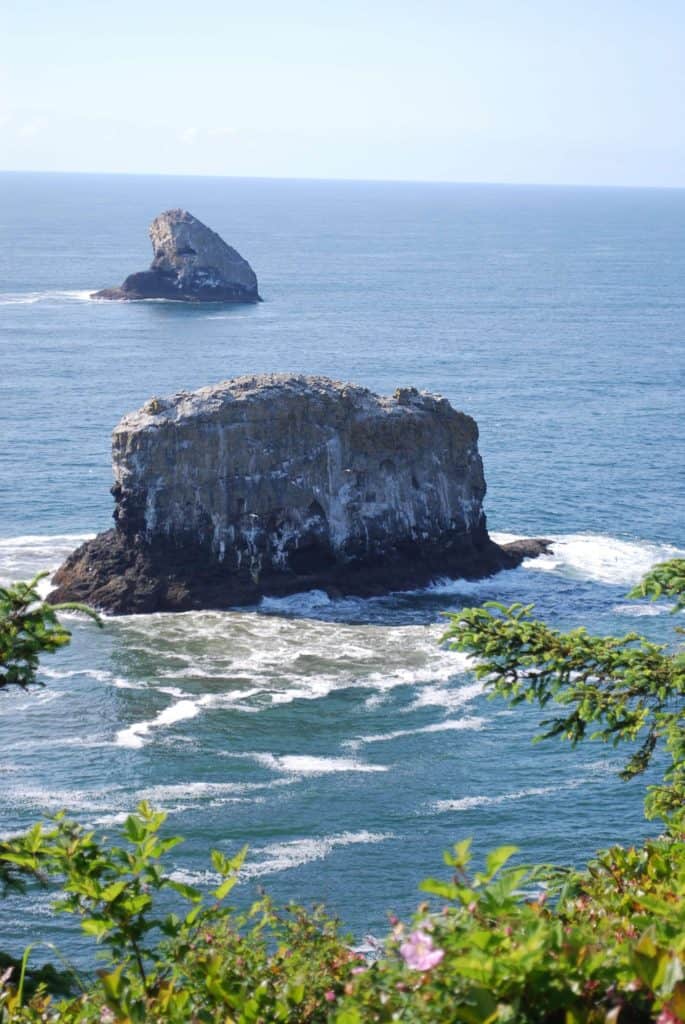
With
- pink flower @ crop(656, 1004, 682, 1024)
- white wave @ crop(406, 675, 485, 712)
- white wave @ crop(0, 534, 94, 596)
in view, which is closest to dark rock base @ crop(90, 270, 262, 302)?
white wave @ crop(0, 534, 94, 596)

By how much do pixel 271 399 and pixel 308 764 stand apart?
71.9 feet

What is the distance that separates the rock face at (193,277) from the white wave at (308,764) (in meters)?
122

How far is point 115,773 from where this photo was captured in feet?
145

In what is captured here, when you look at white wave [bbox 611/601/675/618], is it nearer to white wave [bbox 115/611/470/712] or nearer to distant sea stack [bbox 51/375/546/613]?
distant sea stack [bbox 51/375/546/613]

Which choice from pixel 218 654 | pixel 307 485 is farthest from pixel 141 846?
pixel 307 485

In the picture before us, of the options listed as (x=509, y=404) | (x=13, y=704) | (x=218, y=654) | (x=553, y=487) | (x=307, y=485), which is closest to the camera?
(x=13, y=704)

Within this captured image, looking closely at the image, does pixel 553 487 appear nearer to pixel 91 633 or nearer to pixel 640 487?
pixel 640 487

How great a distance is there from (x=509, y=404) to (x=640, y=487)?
23228 mm

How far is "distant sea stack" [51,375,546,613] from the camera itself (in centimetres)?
6134

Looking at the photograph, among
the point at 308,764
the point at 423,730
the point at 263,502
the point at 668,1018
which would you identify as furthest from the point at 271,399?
the point at 668,1018

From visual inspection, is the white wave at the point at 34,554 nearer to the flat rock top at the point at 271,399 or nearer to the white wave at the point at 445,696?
the flat rock top at the point at 271,399

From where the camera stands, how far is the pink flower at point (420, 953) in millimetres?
8047

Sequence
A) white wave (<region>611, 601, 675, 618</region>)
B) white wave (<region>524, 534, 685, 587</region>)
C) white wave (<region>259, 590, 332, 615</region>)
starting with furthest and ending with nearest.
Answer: white wave (<region>524, 534, 685, 587</region>), white wave (<region>259, 590, 332, 615</region>), white wave (<region>611, 601, 675, 618</region>)

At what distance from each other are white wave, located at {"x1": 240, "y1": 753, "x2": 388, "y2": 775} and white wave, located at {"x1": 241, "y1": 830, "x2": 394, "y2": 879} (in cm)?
467
